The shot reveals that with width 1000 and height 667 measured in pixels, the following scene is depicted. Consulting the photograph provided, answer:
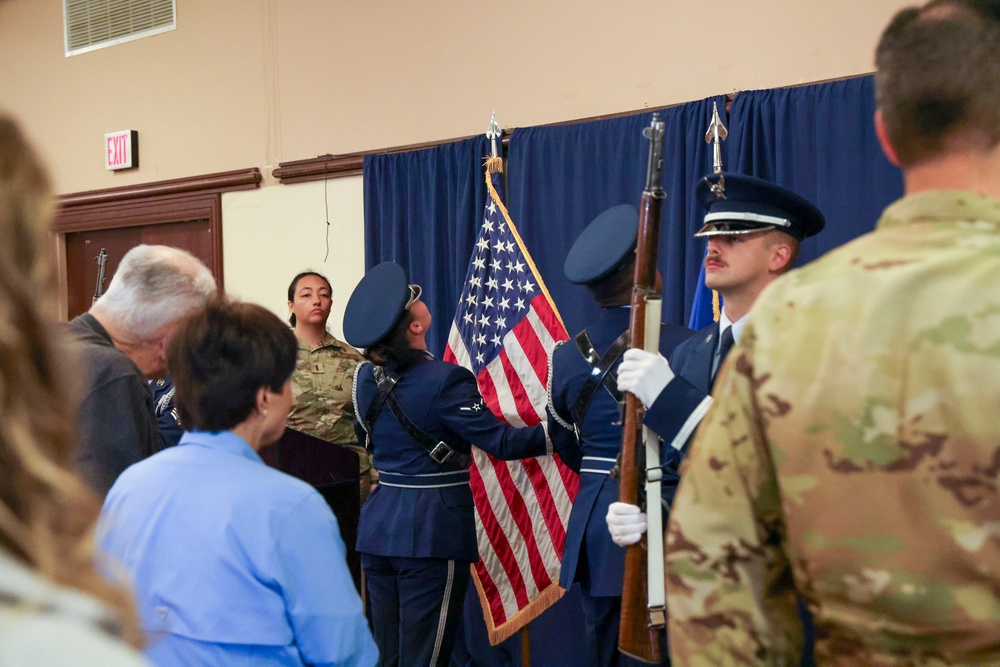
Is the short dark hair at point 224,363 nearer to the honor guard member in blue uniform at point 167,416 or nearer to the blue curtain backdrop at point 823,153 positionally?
the honor guard member in blue uniform at point 167,416

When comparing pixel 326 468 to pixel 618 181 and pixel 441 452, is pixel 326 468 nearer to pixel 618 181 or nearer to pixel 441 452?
pixel 441 452

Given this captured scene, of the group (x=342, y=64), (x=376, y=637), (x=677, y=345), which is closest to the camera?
(x=677, y=345)

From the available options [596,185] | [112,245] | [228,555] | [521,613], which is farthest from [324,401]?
[228,555]

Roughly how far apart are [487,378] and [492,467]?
12.9 inches

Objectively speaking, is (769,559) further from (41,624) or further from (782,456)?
(41,624)

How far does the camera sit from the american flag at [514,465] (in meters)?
3.43

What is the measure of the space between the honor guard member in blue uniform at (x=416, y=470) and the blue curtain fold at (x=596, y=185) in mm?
817

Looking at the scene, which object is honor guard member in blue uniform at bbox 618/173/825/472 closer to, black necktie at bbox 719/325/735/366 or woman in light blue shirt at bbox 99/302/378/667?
black necktie at bbox 719/325/735/366

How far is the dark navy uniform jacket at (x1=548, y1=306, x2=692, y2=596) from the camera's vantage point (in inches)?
101

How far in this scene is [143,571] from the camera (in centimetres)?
146

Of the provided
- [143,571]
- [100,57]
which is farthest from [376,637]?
[100,57]

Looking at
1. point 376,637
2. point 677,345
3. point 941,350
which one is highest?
point 941,350

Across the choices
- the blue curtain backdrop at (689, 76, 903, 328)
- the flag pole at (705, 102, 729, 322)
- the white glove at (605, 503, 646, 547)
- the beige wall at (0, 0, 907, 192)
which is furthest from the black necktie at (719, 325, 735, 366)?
the beige wall at (0, 0, 907, 192)

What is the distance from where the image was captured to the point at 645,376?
81.4 inches
